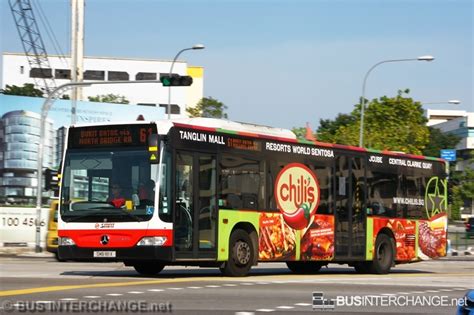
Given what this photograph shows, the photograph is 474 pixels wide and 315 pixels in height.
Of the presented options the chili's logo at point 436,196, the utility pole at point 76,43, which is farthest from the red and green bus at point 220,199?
the utility pole at point 76,43

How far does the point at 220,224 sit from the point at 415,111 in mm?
50819

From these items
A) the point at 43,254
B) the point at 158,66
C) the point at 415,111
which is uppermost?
the point at 158,66

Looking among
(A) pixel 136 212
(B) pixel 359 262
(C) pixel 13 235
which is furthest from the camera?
(C) pixel 13 235

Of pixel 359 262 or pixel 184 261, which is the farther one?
pixel 359 262

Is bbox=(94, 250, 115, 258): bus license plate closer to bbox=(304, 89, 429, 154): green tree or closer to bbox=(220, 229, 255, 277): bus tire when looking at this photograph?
bbox=(220, 229, 255, 277): bus tire

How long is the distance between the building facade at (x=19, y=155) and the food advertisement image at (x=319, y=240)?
39.1 metres

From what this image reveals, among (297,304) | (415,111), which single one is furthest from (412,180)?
(415,111)

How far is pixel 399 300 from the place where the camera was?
1570 cm

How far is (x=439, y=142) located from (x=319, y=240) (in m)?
108

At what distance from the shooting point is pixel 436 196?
27.4 meters

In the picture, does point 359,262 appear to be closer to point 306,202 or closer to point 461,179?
point 306,202

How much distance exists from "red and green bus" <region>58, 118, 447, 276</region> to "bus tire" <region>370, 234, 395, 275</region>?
0.03 meters

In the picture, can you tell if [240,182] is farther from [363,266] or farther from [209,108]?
[209,108]

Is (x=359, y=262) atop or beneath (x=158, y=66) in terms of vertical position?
beneath
